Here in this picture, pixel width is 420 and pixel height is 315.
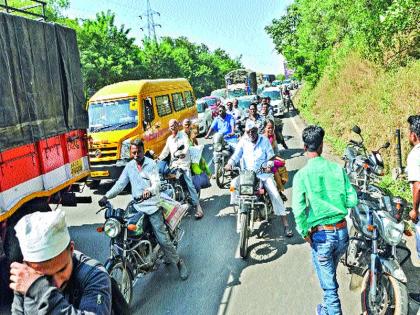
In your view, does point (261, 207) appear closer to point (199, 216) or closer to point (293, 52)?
point (199, 216)

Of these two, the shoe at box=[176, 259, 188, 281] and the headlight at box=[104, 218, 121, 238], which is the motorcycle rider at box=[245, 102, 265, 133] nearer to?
the shoe at box=[176, 259, 188, 281]

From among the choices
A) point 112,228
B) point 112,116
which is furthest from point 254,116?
point 112,228

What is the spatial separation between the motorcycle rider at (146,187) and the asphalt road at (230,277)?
529 mm

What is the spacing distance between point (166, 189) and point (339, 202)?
3.43 m

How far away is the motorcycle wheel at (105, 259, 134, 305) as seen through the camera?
12.6 feet

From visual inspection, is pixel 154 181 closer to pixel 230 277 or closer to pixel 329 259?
pixel 230 277

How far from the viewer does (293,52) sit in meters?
26.1

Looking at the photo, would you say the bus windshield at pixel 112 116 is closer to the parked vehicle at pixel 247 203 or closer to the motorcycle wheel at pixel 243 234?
the parked vehicle at pixel 247 203

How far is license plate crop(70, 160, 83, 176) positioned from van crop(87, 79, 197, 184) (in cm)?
198

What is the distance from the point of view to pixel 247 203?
5.34 metres

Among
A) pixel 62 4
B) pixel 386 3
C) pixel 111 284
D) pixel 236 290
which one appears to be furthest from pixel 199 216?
pixel 62 4

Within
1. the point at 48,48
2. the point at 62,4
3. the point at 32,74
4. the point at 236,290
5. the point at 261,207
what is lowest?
the point at 236,290

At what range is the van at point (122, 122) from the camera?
9.41m

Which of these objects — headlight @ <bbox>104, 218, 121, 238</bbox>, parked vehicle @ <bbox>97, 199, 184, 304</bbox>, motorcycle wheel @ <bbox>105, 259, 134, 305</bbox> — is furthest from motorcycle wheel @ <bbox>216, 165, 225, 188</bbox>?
headlight @ <bbox>104, 218, 121, 238</bbox>
